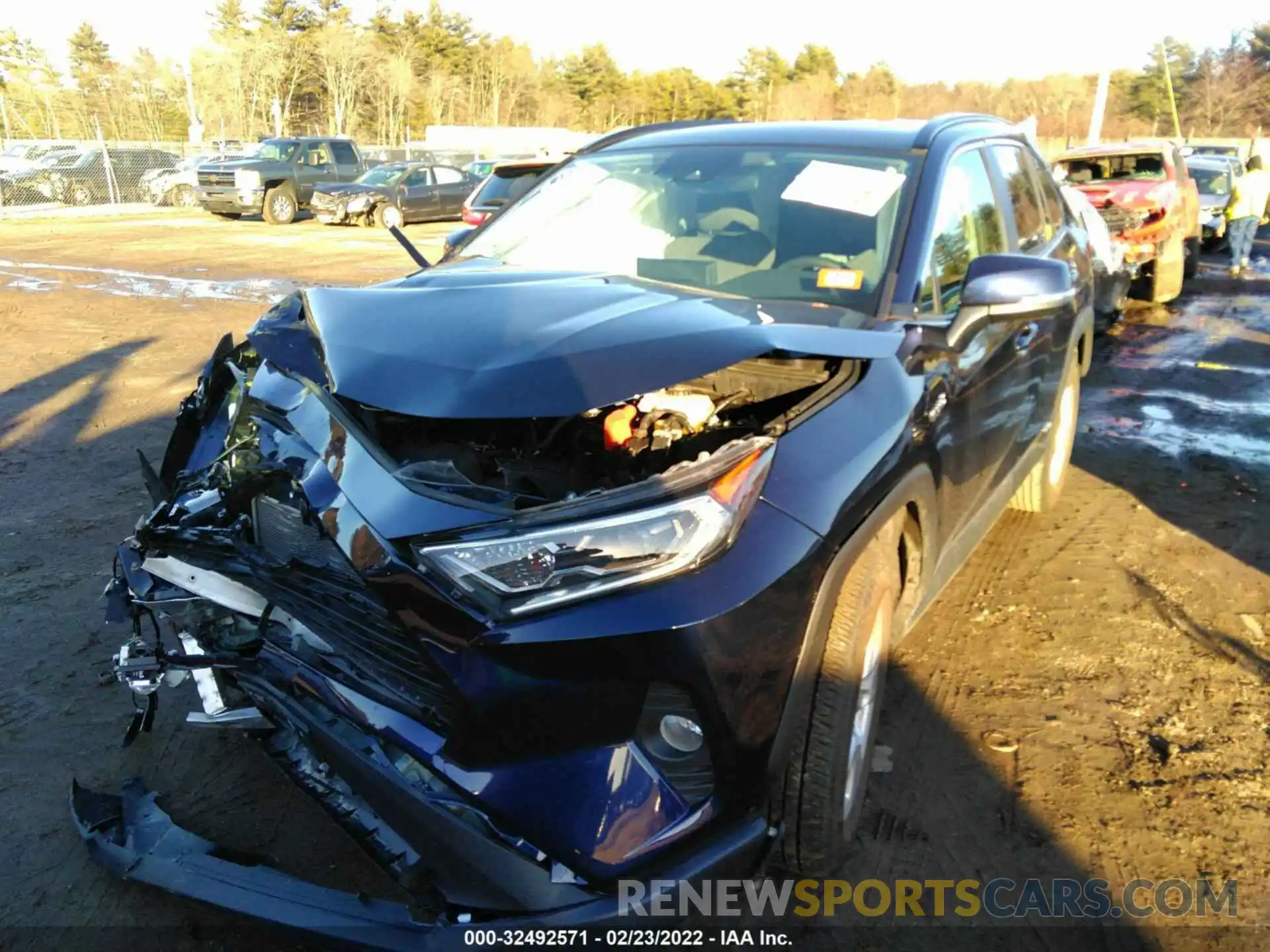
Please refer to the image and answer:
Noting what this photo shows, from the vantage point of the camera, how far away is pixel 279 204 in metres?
22.1

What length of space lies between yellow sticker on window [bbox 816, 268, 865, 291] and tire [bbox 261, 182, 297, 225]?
2149 cm

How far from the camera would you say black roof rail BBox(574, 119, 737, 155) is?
13.2ft

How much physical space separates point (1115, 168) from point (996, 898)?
40.3 ft

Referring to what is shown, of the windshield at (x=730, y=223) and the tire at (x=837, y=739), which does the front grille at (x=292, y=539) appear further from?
the windshield at (x=730, y=223)

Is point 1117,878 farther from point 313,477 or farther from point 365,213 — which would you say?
point 365,213

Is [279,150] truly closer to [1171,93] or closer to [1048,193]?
[1048,193]

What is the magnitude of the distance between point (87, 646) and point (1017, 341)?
3564 millimetres

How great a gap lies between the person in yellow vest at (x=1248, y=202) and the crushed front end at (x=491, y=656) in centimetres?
1399

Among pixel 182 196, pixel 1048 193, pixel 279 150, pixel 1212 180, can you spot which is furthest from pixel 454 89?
pixel 1048 193

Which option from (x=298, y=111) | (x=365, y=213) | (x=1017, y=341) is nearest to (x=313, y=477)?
(x=1017, y=341)

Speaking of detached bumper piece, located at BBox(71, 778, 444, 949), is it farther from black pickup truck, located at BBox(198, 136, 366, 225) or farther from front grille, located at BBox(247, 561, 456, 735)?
black pickup truck, located at BBox(198, 136, 366, 225)

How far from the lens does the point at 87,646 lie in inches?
136

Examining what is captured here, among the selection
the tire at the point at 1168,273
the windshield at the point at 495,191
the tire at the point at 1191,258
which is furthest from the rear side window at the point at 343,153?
the tire at the point at 1168,273

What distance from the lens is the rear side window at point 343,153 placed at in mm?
23634
